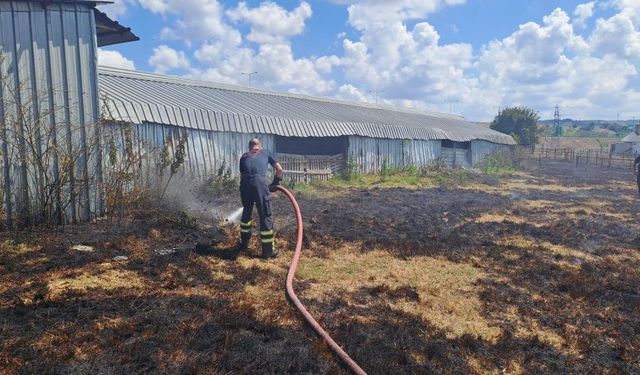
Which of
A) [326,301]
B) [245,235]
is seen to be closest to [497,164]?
[245,235]

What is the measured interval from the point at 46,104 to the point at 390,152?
1606cm

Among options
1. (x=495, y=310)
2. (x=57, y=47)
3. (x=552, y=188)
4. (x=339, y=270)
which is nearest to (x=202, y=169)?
(x=57, y=47)

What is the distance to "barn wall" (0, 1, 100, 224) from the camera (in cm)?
662

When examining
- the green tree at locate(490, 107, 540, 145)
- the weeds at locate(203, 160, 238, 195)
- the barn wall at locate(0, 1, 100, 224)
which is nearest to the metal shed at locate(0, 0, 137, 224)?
the barn wall at locate(0, 1, 100, 224)

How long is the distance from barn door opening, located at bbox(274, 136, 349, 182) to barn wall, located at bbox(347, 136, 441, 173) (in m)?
0.69

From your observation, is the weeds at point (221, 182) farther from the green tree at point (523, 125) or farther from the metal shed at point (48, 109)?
the green tree at point (523, 125)

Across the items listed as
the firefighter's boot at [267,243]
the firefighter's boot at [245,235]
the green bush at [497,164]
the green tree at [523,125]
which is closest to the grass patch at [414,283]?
the firefighter's boot at [267,243]

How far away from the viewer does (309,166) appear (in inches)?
634

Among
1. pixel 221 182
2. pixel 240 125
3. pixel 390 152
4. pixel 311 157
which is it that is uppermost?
pixel 240 125

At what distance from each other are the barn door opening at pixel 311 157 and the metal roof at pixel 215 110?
963 mm

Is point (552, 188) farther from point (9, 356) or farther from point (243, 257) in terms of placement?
point (9, 356)

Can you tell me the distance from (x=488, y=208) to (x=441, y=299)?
25.5 ft

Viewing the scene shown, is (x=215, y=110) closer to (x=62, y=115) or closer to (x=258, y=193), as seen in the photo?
(x=62, y=115)

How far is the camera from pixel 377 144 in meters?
19.9
